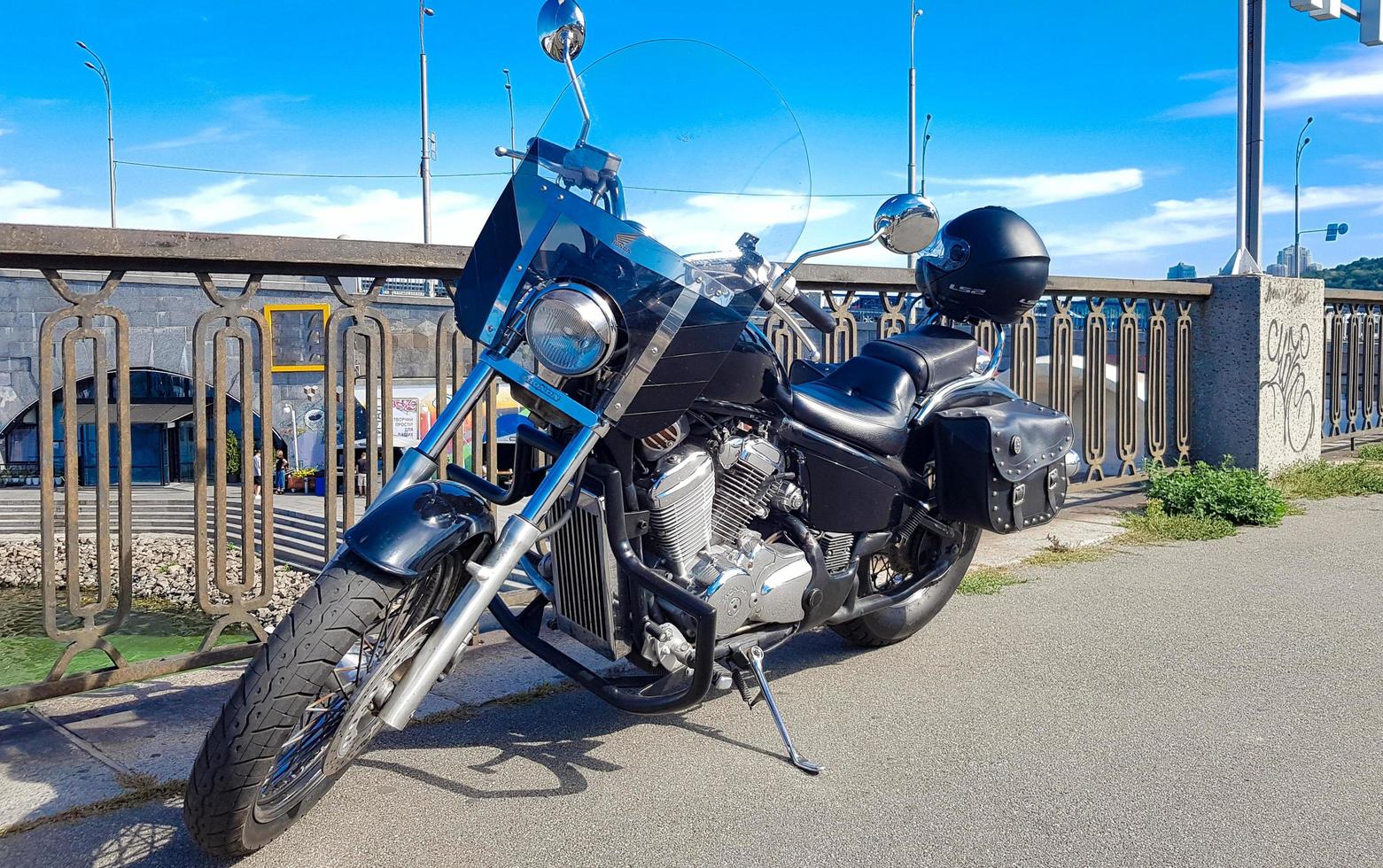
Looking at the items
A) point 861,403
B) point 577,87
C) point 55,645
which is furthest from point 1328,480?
point 55,645

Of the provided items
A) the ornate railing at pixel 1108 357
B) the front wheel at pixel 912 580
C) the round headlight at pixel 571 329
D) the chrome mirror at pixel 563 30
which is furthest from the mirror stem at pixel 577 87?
the ornate railing at pixel 1108 357

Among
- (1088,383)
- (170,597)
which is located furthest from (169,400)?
(1088,383)

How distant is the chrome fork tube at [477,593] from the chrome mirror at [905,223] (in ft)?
3.33

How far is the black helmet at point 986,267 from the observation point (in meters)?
3.88

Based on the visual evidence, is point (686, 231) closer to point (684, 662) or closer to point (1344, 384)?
point (684, 662)

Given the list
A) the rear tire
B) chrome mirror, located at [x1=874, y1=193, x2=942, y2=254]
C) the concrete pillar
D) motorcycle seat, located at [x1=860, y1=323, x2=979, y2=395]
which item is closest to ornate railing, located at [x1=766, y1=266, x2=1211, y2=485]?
the concrete pillar

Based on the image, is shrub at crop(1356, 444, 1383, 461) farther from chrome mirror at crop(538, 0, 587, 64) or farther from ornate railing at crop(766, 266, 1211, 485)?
chrome mirror at crop(538, 0, 587, 64)

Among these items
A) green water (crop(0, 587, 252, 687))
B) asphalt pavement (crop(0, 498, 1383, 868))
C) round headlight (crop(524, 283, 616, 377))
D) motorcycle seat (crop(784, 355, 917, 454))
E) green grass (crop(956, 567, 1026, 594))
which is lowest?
green water (crop(0, 587, 252, 687))

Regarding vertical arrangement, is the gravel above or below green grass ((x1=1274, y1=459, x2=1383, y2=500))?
below

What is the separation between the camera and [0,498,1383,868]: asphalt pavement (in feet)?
8.29

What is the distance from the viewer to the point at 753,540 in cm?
303

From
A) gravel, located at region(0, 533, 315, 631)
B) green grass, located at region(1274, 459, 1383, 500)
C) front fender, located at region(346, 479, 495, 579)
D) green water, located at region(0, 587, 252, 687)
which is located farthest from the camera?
gravel, located at region(0, 533, 315, 631)

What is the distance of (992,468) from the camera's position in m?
3.52

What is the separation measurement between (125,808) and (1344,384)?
10796mm
